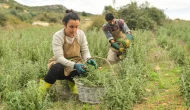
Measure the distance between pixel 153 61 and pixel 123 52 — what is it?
0.92 m

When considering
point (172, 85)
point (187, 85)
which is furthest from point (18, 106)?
point (172, 85)

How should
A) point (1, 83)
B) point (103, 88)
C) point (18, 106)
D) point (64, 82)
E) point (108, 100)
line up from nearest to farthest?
point (18, 106), point (108, 100), point (103, 88), point (1, 83), point (64, 82)

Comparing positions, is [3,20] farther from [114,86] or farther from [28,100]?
[114,86]

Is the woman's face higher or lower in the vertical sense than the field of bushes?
higher

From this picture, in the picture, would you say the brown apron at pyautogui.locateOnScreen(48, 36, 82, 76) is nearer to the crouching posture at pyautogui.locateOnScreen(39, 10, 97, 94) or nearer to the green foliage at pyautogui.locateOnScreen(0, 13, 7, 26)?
the crouching posture at pyautogui.locateOnScreen(39, 10, 97, 94)

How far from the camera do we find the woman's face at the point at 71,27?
3635mm

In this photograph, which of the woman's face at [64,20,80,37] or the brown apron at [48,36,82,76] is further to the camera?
the brown apron at [48,36,82,76]

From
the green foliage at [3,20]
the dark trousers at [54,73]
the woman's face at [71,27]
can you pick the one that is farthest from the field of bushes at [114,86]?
the green foliage at [3,20]

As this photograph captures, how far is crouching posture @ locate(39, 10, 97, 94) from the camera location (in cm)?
367

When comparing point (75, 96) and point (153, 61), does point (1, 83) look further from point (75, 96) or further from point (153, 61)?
point (153, 61)

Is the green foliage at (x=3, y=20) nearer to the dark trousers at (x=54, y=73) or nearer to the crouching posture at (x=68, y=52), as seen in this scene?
the crouching posture at (x=68, y=52)

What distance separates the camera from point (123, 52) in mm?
5773

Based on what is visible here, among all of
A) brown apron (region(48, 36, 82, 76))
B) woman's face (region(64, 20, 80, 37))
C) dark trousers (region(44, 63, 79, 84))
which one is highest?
woman's face (region(64, 20, 80, 37))

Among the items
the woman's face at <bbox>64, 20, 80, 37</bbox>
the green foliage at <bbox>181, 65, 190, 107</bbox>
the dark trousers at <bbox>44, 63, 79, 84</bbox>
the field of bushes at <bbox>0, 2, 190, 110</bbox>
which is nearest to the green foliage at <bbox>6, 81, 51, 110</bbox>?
the field of bushes at <bbox>0, 2, 190, 110</bbox>
